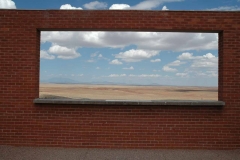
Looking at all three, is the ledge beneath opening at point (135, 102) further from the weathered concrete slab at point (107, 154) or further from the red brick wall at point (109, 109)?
the weathered concrete slab at point (107, 154)

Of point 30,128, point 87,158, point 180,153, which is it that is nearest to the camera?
point 87,158

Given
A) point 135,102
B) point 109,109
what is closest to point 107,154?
point 109,109

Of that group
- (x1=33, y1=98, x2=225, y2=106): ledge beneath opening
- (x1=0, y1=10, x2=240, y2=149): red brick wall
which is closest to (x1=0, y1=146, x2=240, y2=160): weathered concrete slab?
(x1=0, y1=10, x2=240, y2=149): red brick wall

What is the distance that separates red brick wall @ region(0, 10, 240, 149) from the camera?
6766 mm

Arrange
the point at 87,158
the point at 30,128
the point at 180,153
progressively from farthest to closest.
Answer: the point at 30,128
the point at 180,153
the point at 87,158

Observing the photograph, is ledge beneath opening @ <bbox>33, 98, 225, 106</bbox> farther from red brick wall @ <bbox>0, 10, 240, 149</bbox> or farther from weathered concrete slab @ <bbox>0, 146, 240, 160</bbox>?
weathered concrete slab @ <bbox>0, 146, 240, 160</bbox>

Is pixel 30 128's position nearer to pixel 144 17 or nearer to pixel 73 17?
pixel 73 17

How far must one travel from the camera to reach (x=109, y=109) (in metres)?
6.75

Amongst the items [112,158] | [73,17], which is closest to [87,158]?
[112,158]

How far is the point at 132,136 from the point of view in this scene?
6781 millimetres

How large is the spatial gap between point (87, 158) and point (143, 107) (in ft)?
6.14

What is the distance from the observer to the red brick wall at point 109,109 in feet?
22.2

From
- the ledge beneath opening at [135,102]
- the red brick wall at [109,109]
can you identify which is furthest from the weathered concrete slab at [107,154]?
the ledge beneath opening at [135,102]

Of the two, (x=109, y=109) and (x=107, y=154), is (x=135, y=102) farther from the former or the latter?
(x=107, y=154)
